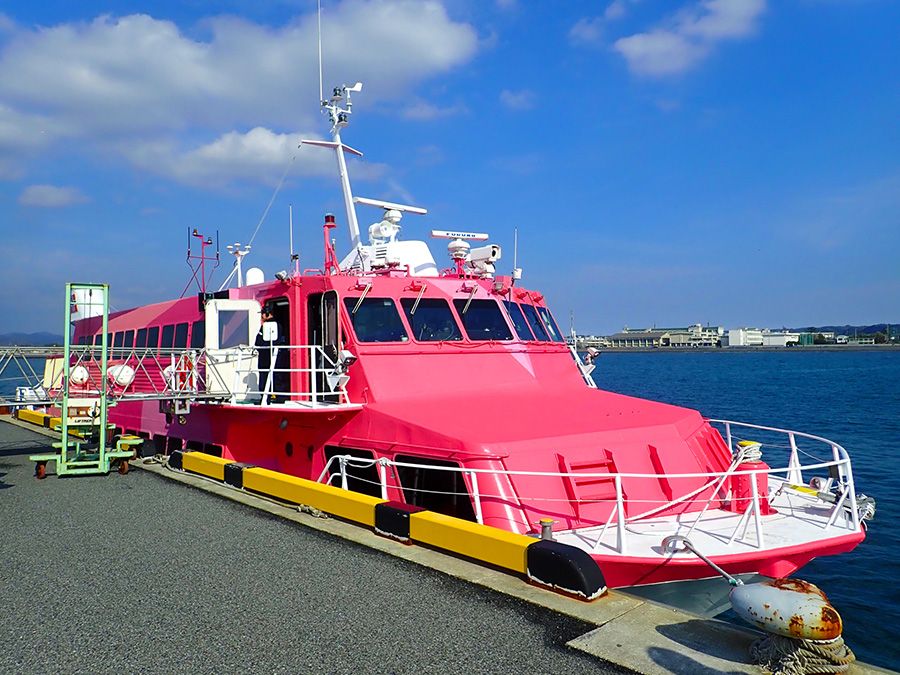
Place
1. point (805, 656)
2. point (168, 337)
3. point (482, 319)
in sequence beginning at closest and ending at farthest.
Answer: point (805, 656)
point (482, 319)
point (168, 337)

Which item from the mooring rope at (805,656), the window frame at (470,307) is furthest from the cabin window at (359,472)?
the mooring rope at (805,656)

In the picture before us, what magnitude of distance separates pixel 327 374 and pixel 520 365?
2.78 meters

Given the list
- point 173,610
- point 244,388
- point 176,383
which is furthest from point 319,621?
point 176,383

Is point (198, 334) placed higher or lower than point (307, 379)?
higher

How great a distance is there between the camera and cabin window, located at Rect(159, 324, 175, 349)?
1417 cm

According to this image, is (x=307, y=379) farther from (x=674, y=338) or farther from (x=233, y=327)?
(x=674, y=338)

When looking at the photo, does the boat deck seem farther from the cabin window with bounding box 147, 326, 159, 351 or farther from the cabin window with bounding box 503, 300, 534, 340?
the cabin window with bounding box 147, 326, 159, 351

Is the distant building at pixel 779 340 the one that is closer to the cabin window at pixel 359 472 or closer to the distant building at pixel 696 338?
the distant building at pixel 696 338

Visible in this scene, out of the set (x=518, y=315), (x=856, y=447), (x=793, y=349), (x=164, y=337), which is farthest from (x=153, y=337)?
(x=793, y=349)

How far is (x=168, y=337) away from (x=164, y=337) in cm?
25

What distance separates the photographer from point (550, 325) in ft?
38.2

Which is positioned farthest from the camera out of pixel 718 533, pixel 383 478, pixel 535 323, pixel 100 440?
pixel 100 440

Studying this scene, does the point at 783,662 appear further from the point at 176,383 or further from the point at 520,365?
the point at 176,383

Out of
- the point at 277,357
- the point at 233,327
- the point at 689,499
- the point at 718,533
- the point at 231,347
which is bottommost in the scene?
the point at 718,533
